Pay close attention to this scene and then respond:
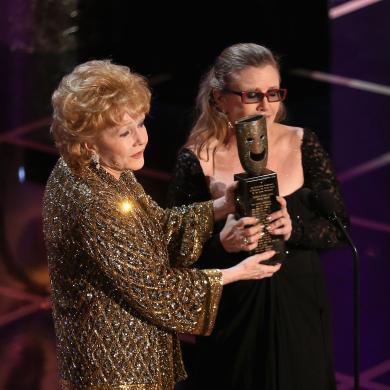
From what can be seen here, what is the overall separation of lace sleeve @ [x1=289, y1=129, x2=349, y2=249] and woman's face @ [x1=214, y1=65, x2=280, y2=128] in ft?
0.56

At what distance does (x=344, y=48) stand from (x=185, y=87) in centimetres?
71

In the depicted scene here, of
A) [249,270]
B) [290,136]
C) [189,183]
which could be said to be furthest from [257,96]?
[249,270]

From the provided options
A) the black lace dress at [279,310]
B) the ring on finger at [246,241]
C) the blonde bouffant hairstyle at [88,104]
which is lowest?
the black lace dress at [279,310]

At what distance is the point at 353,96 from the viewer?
4164 millimetres

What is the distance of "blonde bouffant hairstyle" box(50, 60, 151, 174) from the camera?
2359 mm

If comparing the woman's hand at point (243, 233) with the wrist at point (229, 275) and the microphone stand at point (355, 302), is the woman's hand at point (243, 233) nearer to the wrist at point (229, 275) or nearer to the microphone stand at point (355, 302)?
the wrist at point (229, 275)

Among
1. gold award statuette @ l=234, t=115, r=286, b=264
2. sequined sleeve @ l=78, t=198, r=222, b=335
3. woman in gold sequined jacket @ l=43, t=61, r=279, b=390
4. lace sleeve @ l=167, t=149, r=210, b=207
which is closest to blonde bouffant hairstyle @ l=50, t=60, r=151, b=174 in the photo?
woman in gold sequined jacket @ l=43, t=61, r=279, b=390

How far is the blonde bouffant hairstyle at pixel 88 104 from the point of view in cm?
236

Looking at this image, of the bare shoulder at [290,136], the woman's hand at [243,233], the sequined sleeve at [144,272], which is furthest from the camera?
the bare shoulder at [290,136]

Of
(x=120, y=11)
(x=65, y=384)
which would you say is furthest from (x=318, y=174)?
(x=120, y=11)

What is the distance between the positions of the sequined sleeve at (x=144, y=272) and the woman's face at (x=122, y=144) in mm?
122

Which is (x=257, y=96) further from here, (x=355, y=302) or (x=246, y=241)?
(x=355, y=302)

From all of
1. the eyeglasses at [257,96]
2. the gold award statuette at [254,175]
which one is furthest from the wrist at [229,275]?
the eyeglasses at [257,96]

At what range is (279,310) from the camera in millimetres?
2934
